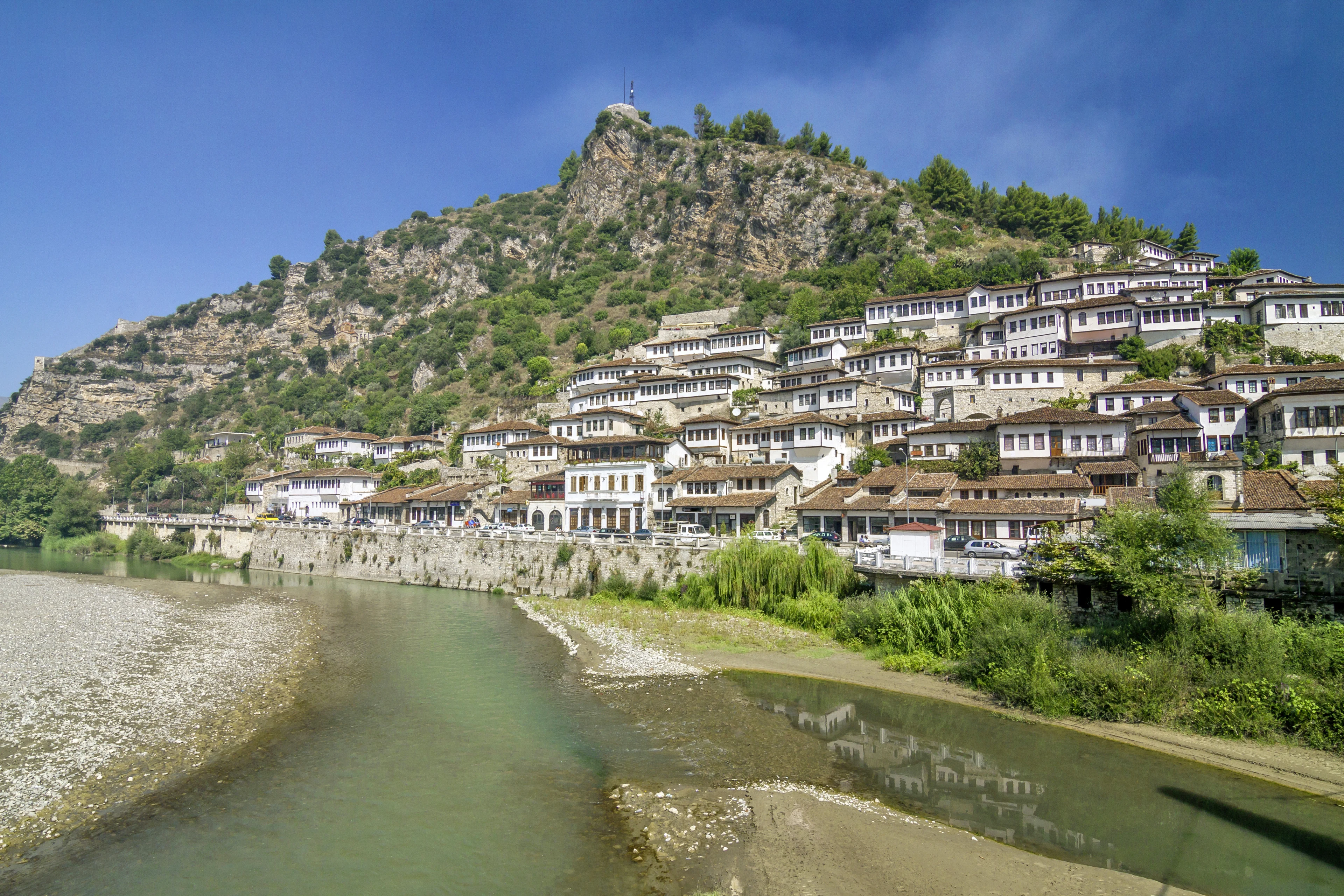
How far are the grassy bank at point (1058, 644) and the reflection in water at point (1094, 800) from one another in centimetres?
179

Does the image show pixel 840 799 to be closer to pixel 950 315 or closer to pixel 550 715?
pixel 550 715

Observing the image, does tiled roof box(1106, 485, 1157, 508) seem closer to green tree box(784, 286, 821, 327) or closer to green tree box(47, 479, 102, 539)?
green tree box(784, 286, 821, 327)

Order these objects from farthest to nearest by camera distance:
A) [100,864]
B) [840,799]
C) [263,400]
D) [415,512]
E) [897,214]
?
[263,400], [897,214], [415,512], [840,799], [100,864]

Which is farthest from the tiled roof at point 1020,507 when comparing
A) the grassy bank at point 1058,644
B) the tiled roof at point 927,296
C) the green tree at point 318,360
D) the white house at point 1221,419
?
the green tree at point 318,360

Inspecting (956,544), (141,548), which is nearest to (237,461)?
(141,548)

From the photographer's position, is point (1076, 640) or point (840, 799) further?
point (1076, 640)

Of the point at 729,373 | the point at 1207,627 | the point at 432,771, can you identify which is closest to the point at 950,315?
the point at 729,373

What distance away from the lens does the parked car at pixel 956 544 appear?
110 feet

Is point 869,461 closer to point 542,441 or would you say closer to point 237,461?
point 542,441

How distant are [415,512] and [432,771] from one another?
50.5 meters

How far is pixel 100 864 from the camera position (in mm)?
12523

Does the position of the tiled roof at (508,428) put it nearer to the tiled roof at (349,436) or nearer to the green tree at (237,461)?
the tiled roof at (349,436)

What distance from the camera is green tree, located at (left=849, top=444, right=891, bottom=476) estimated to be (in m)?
48.3

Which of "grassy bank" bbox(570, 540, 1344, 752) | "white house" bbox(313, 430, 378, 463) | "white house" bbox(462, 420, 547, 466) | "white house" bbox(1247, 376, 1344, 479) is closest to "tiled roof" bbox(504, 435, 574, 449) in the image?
"white house" bbox(462, 420, 547, 466)
